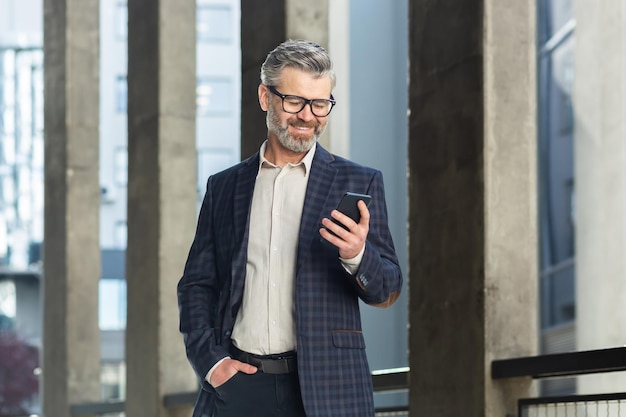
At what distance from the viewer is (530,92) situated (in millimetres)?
5324

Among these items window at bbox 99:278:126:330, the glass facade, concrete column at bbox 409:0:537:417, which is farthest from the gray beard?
window at bbox 99:278:126:330

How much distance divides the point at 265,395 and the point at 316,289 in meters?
0.25

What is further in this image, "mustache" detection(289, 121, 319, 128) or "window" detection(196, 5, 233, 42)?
"window" detection(196, 5, 233, 42)

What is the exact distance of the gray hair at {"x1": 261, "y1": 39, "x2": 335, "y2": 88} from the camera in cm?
279

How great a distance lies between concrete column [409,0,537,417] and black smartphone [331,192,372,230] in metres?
2.57

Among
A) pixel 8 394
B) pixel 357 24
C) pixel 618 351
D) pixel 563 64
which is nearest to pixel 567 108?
pixel 563 64

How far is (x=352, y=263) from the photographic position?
107 inches

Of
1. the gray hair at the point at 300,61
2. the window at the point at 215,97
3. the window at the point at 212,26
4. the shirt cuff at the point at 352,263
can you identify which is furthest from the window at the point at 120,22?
the shirt cuff at the point at 352,263

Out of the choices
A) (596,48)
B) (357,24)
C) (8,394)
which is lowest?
(8,394)

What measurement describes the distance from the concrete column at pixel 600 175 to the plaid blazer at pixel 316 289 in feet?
33.2

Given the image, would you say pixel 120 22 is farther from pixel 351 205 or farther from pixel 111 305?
pixel 351 205

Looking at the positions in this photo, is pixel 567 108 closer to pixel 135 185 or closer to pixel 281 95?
pixel 135 185

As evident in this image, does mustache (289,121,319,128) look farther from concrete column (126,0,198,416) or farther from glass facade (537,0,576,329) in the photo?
glass facade (537,0,576,329)

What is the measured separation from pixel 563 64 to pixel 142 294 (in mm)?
10012
